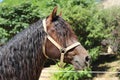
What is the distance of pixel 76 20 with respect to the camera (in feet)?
61.8

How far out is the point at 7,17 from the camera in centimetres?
1777

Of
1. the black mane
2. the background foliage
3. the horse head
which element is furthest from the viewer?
the background foliage

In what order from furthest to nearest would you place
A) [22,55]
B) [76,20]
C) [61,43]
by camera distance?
[76,20] → [61,43] → [22,55]

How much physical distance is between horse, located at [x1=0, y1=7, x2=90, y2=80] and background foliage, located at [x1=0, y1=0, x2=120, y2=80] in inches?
476

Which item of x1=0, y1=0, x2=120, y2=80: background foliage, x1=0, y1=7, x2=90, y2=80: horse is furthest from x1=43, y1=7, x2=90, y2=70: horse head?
x1=0, y1=0, x2=120, y2=80: background foliage

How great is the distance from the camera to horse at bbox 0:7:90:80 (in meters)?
2.95

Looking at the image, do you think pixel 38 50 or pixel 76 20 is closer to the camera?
pixel 38 50

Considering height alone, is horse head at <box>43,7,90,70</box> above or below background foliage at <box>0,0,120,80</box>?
above

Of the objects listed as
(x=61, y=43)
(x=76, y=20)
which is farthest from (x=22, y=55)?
(x=76, y=20)

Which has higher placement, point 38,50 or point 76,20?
point 38,50

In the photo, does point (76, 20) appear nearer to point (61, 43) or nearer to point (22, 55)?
point (61, 43)

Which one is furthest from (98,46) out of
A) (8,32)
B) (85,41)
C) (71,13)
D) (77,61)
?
(77,61)

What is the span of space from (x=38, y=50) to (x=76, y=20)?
1586 cm

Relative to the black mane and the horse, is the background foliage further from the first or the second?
the black mane
